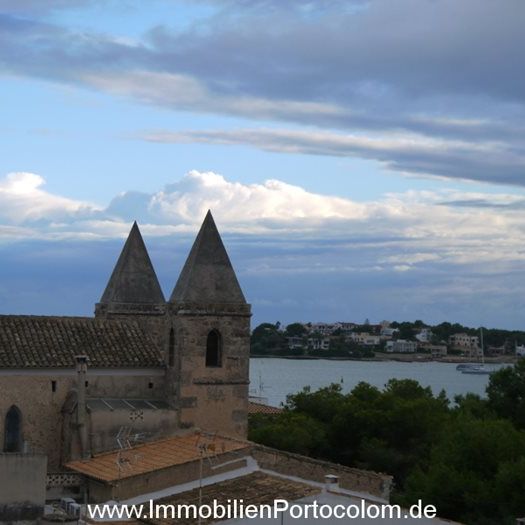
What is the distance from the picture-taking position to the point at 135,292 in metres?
35.5

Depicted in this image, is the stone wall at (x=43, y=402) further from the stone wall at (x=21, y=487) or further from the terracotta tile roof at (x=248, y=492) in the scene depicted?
the stone wall at (x=21, y=487)

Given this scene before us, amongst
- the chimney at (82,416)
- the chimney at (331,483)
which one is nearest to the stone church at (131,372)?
the chimney at (82,416)

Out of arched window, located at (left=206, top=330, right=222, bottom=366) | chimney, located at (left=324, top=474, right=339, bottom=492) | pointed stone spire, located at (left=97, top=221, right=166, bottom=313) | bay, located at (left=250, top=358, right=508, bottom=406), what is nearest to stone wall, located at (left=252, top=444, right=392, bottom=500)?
chimney, located at (left=324, top=474, right=339, bottom=492)

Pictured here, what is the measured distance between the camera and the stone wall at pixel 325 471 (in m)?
25.3

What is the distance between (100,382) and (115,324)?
2.39m

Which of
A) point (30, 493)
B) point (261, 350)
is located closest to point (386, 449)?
point (30, 493)

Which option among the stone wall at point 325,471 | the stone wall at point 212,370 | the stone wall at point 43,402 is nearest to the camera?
the stone wall at point 325,471

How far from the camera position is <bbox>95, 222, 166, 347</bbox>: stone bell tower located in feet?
115

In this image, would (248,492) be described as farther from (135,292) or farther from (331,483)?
(135,292)

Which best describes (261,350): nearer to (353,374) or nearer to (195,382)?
(353,374)

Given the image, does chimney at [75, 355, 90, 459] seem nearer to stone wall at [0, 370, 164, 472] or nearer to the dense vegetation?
stone wall at [0, 370, 164, 472]

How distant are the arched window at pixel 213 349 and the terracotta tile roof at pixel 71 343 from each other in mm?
1356

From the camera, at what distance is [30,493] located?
68.3 feet

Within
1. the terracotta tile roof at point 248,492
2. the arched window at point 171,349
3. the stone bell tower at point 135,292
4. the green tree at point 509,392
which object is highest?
the stone bell tower at point 135,292
